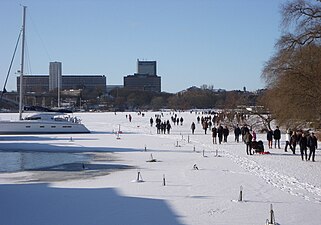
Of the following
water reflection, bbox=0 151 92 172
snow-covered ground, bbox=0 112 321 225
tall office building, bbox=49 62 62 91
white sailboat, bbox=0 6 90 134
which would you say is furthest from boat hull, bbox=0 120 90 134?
tall office building, bbox=49 62 62 91

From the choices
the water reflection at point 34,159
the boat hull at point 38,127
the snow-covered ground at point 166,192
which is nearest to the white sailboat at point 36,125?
the boat hull at point 38,127

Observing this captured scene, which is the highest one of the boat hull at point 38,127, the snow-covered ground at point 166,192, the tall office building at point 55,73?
the tall office building at point 55,73

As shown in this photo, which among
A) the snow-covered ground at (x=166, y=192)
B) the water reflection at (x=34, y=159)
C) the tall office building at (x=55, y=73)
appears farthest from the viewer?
the tall office building at (x=55, y=73)

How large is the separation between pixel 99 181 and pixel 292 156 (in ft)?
41.4

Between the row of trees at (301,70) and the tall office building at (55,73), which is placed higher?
the tall office building at (55,73)

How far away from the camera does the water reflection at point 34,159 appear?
73.5 feet

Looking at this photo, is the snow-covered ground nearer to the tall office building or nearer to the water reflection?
the water reflection

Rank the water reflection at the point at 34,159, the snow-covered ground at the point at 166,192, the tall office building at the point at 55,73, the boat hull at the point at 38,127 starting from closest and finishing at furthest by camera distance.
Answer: the snow-covered ground at the point at 166,192 < the water reflection at the point at 34,159 < the boat hull at the point at 38,127 < the tall office building at the point at 55,73

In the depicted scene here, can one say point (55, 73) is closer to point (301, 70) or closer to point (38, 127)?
point (38, 127)

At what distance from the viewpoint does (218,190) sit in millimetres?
15320

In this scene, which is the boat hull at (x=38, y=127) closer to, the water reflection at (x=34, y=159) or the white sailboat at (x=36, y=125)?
the white sailboat at (x=36, y=125)

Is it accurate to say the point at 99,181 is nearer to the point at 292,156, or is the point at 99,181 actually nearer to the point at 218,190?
the point at 218,190

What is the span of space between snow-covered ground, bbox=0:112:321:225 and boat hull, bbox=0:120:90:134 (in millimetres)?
24452

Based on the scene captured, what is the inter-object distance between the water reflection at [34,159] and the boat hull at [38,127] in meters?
18.3
